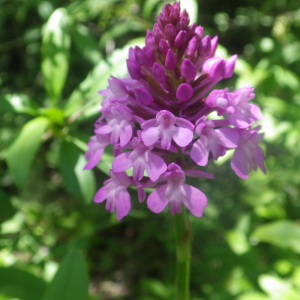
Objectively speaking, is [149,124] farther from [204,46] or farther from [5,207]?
[5,207]

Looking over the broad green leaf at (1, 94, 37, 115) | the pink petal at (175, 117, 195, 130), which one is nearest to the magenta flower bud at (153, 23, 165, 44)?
the pink petal at (175, 117, 195, 130)

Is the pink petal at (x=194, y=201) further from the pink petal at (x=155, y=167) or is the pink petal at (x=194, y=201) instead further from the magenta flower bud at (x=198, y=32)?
the magenta flower bud at (x=198, y=32)

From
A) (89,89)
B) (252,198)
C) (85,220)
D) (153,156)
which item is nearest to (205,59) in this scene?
(153,156)

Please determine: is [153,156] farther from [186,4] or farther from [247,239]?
[247,239]

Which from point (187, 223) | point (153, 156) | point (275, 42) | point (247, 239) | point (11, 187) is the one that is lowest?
point (187, 223)

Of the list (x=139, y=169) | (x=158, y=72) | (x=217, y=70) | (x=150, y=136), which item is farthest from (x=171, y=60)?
(x=139, y=169)

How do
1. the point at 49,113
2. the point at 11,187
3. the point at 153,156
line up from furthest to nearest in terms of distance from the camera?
the point at 11,187, the point at 49,113, the point at 153,156

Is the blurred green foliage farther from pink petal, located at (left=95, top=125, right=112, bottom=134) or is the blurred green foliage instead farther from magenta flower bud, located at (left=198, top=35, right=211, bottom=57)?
magenta flower bud, located at (left=198, top=35, right=211, bottom=57)
